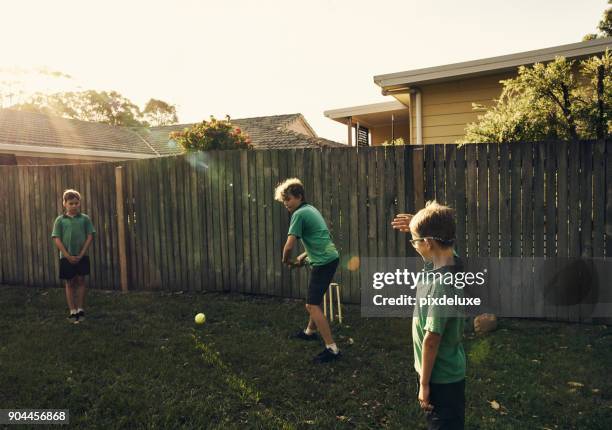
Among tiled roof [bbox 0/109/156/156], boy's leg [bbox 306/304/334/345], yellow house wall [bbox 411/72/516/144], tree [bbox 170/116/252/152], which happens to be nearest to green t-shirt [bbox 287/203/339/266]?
boy's leg [bbox 306/304/334/345]

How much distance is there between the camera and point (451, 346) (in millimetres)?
2408

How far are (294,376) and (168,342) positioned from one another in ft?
5.77

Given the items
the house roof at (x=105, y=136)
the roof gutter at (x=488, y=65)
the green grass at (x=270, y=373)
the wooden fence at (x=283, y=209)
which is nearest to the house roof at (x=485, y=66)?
the roof gutter at (x=488, y=65)

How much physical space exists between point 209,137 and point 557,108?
21.4 ft

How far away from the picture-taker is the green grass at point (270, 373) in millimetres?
3736

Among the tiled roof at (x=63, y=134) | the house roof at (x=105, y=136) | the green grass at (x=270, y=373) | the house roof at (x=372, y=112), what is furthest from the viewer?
the tiled roof at (x=63, y=134)

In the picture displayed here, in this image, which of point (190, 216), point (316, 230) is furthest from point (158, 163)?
point (316, 230)

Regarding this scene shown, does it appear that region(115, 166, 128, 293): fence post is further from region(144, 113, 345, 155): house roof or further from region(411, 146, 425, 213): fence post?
region(144, 113, 345, 155): house roof

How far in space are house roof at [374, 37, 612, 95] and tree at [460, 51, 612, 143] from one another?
2542 millimetres

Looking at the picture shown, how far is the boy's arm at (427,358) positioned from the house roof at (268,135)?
1617 centimetres

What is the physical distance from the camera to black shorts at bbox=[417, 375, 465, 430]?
2379 millimetres

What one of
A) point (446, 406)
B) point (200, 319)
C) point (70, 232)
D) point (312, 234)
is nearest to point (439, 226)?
point (446, 406)

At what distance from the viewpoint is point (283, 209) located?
725 cm

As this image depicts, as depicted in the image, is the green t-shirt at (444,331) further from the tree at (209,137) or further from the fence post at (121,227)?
the tree at (209,137)
